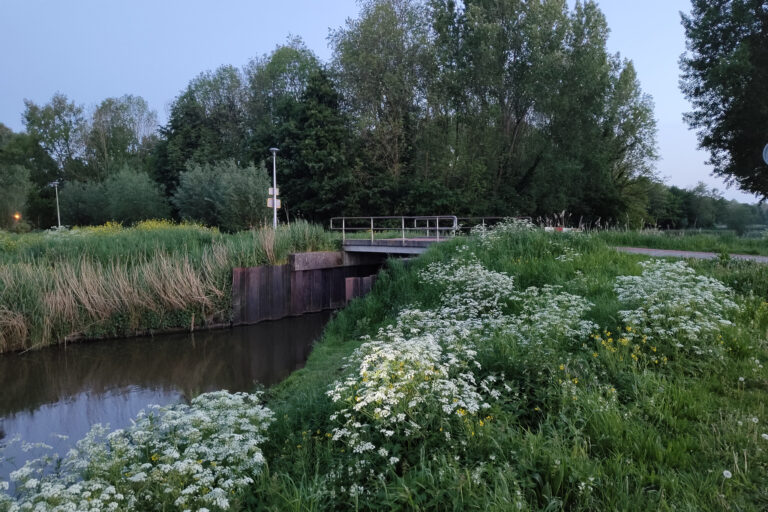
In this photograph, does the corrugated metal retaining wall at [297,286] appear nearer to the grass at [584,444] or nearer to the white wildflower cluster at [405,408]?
the grass at [584,444]

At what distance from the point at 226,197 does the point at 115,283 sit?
12868mm

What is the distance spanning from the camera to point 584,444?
134 inches

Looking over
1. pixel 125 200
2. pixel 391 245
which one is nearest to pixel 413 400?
pixel 391 245

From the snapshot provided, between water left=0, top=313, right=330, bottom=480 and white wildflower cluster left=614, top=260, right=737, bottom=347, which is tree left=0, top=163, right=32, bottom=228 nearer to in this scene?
water left=0, top=313, right=330, bottom=480

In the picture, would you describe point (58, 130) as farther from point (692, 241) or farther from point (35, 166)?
point (692, 241)

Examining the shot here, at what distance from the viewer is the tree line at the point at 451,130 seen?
26812mm

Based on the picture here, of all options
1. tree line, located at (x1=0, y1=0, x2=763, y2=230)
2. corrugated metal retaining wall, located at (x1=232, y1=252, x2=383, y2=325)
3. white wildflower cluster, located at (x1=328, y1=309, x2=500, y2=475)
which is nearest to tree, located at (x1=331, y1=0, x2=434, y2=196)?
tree line, located at (x1=0, y1=0, x2=763, y2=230)

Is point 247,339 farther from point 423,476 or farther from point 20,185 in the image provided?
point 20,185

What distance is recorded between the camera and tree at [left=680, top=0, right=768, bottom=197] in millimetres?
18844

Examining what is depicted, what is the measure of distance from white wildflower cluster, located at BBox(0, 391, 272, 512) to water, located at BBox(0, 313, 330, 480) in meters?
3.29

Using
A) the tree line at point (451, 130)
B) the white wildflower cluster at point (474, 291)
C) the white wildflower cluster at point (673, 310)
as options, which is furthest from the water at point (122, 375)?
the tree line at point (451, 130)

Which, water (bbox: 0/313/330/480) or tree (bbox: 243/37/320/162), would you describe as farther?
tree (bbox: 243/37/320/162)

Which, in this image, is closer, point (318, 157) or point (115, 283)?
point (115, 283)

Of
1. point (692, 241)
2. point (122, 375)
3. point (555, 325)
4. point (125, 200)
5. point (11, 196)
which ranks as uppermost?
point (11, 196)
